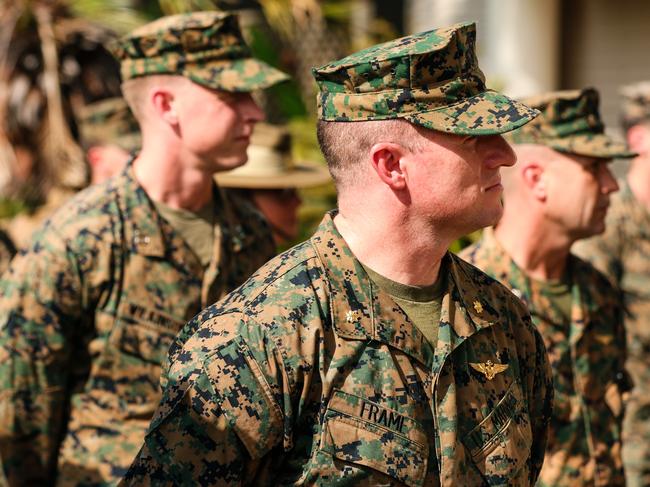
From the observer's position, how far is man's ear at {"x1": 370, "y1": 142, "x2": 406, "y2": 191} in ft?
9.84

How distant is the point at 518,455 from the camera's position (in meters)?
3.07

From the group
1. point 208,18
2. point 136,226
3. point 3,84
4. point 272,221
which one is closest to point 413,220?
point 136,226

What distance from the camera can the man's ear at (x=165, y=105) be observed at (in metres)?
4.82

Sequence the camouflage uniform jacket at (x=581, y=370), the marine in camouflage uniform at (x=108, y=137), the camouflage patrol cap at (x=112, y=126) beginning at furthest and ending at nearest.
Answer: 1. the camouflage patrol cap at (x=112, y=126)
2. the marine in camouflage uniform at (x=108, y=137)
3. the camouflage uniform jacket at (x=581, y=370)

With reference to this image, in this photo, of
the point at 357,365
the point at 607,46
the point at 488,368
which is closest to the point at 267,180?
the point at 488,368

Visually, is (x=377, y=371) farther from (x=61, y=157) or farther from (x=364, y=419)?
(x=61, y=157)

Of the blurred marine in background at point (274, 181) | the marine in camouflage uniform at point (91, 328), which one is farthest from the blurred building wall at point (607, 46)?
the marine in camouflage uniform at point (91, 328)

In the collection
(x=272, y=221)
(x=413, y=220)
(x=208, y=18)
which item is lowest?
(x=272, y=221)

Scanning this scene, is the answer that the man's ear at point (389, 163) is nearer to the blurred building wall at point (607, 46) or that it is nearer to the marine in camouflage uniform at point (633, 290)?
the marine in camouflage uniform at point (633, 290)

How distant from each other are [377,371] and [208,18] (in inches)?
100

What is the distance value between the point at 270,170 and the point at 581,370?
8.56 ft

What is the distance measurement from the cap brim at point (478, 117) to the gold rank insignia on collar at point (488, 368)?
2.05 ft

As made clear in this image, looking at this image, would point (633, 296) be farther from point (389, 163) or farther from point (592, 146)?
point (389, 163)

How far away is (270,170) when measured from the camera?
21.8ft
